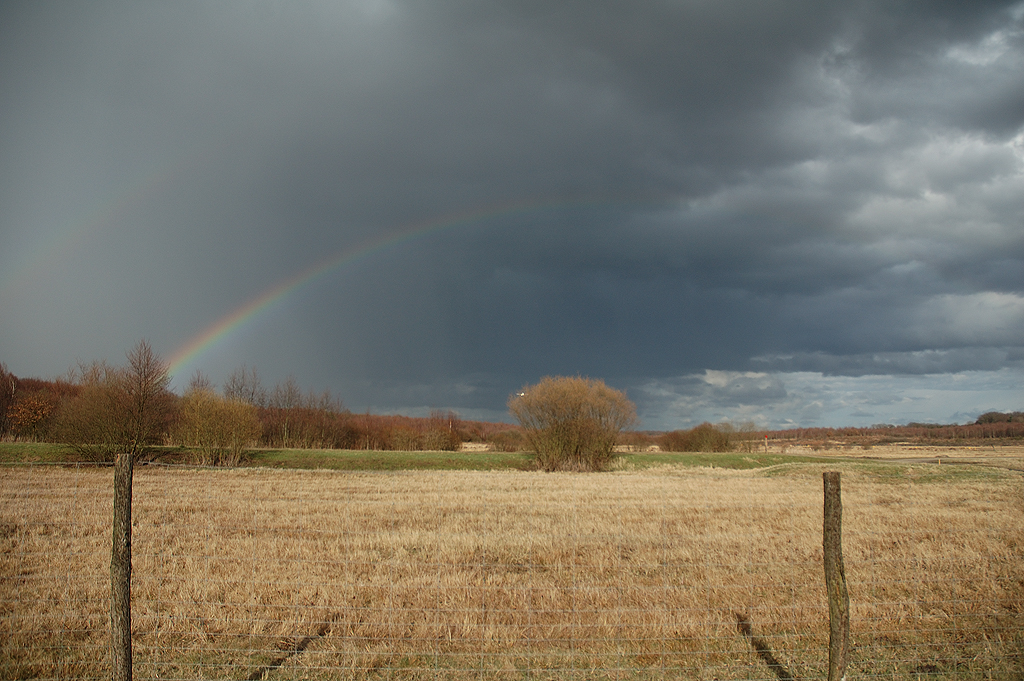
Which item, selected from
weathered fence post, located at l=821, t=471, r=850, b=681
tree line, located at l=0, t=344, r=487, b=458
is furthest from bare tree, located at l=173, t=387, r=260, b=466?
weathered fence post, located at l=821, t=471, r=850, b=681

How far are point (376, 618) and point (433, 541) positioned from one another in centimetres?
435

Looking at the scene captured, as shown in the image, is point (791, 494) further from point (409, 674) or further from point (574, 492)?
point (409, 674)

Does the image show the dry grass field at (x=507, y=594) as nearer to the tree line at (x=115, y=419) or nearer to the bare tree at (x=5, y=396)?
the tree line at (x=115, y=419)

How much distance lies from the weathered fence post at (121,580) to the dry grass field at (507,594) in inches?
38.6

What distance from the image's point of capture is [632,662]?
6.31 meters

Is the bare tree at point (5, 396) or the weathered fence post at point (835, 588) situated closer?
the weathered fence post at point (835, 588)

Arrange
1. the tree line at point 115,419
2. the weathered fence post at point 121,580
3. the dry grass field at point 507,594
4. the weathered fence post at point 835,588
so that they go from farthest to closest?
the tree line at point 115,419 → the dry grass field at point 507,594 → the weathered fence post at point 835,588 → the weathered fence post at point 121,580

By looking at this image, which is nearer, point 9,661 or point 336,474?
point 9,661

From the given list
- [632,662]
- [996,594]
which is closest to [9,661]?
[632,662]

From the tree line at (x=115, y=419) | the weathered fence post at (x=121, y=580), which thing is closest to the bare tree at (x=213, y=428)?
the tree line at (x=115, y=419)

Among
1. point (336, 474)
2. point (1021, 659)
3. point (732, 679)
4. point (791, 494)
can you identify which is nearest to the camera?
point (732, 679)

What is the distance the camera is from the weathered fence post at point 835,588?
5.46m

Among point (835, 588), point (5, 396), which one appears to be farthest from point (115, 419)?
point (835, 588)

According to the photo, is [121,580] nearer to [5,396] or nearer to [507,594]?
[507,594]
